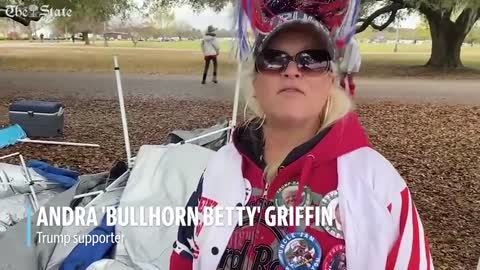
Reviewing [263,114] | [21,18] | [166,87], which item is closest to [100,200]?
[263,114]

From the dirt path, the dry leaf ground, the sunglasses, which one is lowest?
the dirt path

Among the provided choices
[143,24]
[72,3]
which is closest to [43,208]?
[72,3]

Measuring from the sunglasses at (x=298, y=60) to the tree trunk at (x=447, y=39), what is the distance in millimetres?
14164

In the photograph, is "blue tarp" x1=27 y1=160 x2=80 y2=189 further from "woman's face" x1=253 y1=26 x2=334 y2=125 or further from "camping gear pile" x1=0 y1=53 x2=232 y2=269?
"woman's face" x1=253 y1=26 x2=334 y2=125

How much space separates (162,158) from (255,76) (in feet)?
5.16

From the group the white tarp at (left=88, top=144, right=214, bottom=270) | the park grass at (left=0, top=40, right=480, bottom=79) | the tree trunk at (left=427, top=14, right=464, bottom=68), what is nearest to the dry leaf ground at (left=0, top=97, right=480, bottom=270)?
the park grass at (left=0, top=40, right=480, bottom=79)

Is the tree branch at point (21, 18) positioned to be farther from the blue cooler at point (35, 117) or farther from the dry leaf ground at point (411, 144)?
the blue cooler at point (35, 117)

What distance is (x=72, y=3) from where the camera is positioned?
→ 7.27 m

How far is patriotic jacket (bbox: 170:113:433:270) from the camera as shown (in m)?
0.92

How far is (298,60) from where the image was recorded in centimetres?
99

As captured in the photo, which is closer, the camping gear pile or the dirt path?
the camping gear pile

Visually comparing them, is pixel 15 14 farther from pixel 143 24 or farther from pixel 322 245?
pixel 322 245

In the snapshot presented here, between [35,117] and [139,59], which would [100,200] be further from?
[139,59]

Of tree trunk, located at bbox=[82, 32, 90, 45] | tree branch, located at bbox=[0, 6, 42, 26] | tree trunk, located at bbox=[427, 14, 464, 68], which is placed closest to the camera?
tree branch, located at bbox=[0, 6, 42, 26]
